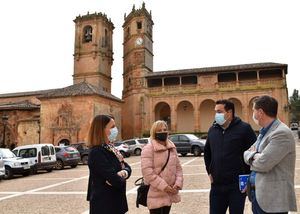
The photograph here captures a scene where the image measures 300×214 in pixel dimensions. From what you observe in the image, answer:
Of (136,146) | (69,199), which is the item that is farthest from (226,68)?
(69,199)

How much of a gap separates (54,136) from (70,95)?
4.68m

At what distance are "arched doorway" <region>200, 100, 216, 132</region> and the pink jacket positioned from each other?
42.9 metres

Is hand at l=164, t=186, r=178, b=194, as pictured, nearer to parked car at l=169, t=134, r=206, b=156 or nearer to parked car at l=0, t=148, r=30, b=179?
parked car at l=0, t=148, r=30, b=179

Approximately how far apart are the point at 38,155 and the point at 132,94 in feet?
109

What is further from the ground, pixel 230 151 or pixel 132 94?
pixel 132 94

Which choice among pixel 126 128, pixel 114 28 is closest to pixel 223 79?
pixel 126 128

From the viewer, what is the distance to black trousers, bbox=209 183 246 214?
13.5 ft

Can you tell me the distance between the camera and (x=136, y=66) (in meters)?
51.8

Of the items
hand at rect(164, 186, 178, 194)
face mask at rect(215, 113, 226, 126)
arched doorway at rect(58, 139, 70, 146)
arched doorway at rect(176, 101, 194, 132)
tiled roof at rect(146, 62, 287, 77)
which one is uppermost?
tiled roof at rect(146, 62, 287, 77)

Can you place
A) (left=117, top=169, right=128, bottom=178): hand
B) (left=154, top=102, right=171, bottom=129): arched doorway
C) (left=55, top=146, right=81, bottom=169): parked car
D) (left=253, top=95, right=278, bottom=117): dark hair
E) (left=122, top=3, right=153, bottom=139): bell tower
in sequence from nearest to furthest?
1. (left=253, top=95, right=278, bottom=117): dark hair
2. (left=117, top=169, right=128, bottom=178): hand
3. (left=55, top=146, right=81, bottom=169): parked car
4. (left=122, top=3, right=153, bottom=139): bell tower
5. (left=154, top=102, right=171, bottom=129): arched doorway

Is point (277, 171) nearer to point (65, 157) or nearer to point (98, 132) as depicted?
point (98, 132)

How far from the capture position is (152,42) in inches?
2280

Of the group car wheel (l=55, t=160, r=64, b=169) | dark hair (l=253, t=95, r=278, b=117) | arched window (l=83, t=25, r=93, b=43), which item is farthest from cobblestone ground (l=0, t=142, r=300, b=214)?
arched window (l=83, t=25, r=93, b=43)

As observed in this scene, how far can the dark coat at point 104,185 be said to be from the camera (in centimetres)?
361
